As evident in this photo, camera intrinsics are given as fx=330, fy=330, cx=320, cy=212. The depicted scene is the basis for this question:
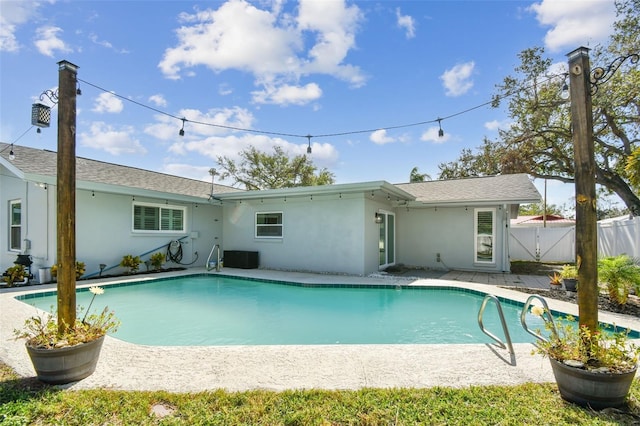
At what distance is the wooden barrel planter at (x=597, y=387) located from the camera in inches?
99.4

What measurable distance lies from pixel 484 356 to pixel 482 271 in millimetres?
8372

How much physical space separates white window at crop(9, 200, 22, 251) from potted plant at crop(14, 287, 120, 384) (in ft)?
30.4

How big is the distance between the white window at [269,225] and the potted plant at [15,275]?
662cm

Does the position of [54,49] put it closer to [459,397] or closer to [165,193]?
[165,193]

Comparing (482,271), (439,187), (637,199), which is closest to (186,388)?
(482,271)

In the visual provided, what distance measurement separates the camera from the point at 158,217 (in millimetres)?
11625

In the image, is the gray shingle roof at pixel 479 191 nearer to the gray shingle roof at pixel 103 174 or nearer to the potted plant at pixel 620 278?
the potted plant at pixel 620 278

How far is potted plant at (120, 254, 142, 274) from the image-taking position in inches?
399

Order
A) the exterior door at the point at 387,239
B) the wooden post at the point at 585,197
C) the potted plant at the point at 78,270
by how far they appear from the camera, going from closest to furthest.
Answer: the wooden post at the point at 585,197 < the potted plant at the point at 78,270 < the exterior door at the point at 387,239

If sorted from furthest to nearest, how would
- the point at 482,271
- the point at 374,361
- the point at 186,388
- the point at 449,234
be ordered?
the point at 449,234 → the point at 482,271 → the point at 374,361 → the point at 186,388

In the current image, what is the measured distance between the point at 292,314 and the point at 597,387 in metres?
5.10

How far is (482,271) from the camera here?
11328 mm

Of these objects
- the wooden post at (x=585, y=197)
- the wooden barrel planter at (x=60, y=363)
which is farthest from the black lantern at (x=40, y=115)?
the wooden post at (x=585, y=197)

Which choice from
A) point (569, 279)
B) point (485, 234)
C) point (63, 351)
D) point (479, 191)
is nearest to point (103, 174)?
point (63, 351)
